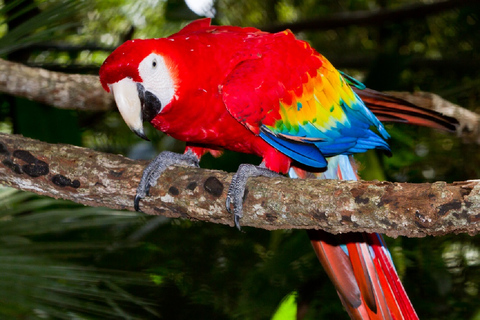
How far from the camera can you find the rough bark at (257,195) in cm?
61

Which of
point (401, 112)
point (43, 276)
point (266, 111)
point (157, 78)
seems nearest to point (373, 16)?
point (401, 112)

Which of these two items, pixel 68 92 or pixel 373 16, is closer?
pixel 68 92

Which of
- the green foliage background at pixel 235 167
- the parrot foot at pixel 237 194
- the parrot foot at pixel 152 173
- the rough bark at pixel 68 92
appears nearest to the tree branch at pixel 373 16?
the green foliage background at pixel 235 167

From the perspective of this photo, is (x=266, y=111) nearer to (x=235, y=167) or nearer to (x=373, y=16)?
(x=235, y=167)

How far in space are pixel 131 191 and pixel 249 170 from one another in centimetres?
24

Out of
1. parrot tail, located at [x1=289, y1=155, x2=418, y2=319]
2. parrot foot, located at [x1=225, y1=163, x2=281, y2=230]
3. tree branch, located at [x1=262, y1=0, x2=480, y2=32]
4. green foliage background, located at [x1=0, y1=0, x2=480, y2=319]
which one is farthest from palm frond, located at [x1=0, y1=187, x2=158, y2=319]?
tree branch, located at [x1=262, y1=0, x2=480, y2=32]

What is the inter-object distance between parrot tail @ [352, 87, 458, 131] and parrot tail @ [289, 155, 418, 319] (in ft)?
0.92

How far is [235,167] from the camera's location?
4.35 ft

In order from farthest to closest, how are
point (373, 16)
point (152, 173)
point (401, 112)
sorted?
point (373, 16) < point (401, 112) < point (152, 173)

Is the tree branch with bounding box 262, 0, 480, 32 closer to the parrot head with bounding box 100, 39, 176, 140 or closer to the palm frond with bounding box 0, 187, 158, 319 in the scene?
the parrot head with bounding box 100, 39, 176, 140

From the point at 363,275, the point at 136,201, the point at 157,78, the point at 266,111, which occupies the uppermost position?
the point at 157,78

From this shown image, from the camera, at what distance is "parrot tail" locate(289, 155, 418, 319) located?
93 centimetres

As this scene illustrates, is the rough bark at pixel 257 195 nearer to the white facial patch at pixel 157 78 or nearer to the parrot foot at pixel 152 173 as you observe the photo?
the parrot foot at pixel 152 173

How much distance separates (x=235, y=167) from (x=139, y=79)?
0.58 m
